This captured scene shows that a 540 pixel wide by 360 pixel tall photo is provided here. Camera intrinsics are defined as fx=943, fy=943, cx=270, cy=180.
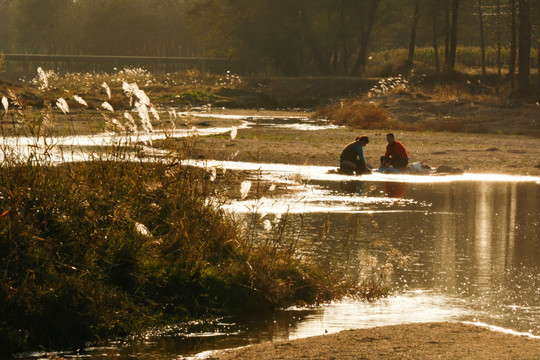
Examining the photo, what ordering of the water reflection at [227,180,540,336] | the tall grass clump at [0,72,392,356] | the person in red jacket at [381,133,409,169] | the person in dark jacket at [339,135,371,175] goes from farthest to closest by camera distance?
the person in red jacket at [381,133,409,169]
the person in dark jacket at [339,135,371,175]
the water reflection at [227,180,540,336]
the tall grass clump at [0,72,392,356]

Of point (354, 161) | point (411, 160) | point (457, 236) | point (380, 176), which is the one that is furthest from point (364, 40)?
point (457, 236)

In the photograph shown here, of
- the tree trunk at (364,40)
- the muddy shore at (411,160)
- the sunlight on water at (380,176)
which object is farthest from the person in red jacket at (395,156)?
the tree trunk at (364,40)

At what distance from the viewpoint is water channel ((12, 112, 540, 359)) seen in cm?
931

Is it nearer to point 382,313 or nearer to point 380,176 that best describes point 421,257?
point 382,313

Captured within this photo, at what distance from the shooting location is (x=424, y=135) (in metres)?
39.4

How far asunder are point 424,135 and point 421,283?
92.4 feet

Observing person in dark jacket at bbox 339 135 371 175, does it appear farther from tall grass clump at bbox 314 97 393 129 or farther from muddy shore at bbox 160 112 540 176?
tall grass clump at bbox 314 97 393 129

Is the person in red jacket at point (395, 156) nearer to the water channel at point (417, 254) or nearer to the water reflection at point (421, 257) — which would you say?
the water channel at point (417, 254)

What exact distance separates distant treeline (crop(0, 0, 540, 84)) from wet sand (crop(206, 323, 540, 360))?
43.1 m

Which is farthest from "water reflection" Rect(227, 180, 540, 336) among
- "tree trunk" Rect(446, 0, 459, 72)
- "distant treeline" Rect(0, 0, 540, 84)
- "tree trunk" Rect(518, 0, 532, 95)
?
"tree trunk" Rect(446, 0, 459, 72)

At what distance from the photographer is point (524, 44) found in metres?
50.3

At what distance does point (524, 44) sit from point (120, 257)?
44161mm

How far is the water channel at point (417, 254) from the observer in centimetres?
931

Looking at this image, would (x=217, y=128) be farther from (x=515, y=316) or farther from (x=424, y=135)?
(x=515, y=316)
